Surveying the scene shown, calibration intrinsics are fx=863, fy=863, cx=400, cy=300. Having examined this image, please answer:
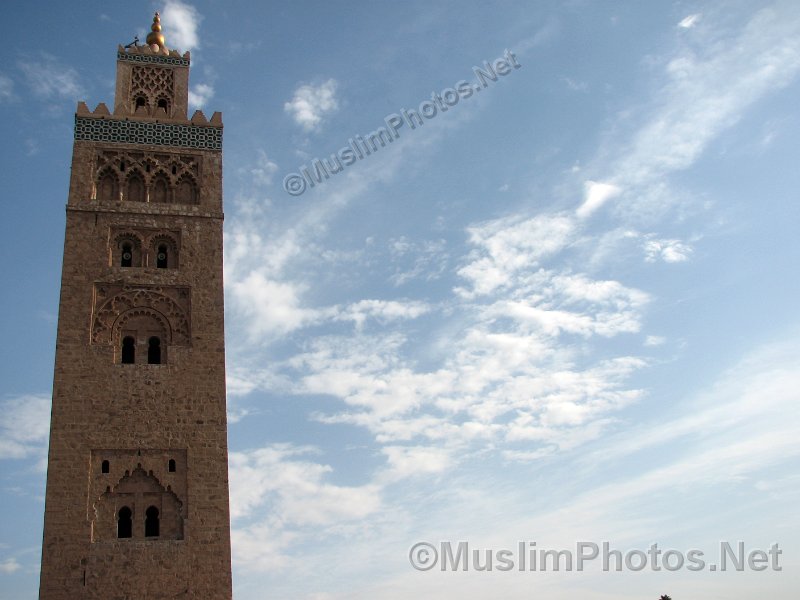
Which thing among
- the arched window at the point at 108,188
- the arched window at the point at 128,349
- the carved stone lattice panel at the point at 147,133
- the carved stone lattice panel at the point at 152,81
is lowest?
the arched window at the point at 128,349

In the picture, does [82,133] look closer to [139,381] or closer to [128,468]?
[139,381]

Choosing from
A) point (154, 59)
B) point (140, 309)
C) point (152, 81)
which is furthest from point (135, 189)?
point (154, 59)

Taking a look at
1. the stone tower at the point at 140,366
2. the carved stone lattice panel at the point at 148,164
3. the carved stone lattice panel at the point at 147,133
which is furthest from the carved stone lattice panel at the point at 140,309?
the carved stone lattice panel at the point at 147,133

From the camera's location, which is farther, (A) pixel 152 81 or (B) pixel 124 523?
(A) pixel 152 81

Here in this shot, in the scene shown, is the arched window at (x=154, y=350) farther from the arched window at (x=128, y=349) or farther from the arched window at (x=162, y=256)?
the arched window at (x=162, y=256)

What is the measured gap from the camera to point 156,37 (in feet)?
66.7

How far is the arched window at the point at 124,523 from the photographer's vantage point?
15.2 m

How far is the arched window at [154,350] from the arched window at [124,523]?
2.87m

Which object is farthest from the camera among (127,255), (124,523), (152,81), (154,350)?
(152,81)

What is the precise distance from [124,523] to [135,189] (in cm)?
689

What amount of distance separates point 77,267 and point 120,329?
1.51 m

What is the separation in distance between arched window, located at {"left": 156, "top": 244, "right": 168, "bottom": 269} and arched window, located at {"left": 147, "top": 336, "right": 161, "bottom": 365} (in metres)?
1.62

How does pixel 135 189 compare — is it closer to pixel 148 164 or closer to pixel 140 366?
pixel 148 164

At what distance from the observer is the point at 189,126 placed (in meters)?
18.8
